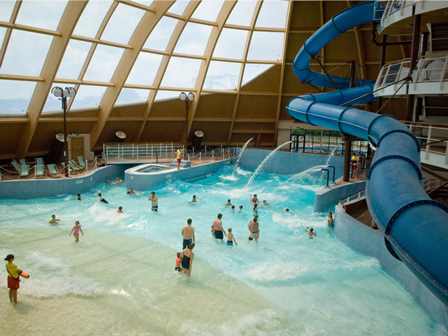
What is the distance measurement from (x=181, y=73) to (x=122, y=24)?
543cm

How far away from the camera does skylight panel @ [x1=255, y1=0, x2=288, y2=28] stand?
21.3 m

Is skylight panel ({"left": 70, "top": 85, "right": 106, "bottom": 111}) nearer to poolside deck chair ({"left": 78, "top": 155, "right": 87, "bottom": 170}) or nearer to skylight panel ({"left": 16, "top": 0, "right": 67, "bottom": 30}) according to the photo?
poolside deck chair ({"left": 78, "top": 155, "right": 87, "bottom": 170})

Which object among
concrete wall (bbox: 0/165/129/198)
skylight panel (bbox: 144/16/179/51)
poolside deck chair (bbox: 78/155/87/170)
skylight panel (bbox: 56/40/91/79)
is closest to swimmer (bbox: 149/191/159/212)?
concrete wall (bbox: 0/165/129/198)

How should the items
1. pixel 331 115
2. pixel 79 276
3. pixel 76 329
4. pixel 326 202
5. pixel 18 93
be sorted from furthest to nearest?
pixel 18 93 < pixel 326 202 < pixel 331 115 < pixel 79 276 < pixel 76 329

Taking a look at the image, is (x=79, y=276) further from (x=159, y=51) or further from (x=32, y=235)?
(x=159, y=51)

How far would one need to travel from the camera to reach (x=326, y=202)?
16.1 metres

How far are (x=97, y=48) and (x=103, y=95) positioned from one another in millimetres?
3667

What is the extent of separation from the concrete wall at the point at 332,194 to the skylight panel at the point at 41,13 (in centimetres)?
1284

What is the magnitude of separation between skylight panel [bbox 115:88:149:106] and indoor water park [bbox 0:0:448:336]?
0.13 m

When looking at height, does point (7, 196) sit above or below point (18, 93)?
below

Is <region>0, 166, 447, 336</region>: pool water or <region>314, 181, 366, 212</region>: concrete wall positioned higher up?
<region>314, 181, 366, 212</region>: concrete wall

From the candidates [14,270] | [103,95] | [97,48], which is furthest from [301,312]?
[103,95]

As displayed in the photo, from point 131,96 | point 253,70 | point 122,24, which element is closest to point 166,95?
point 131,96

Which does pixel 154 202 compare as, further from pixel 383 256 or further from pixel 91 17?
pixel 383 256
